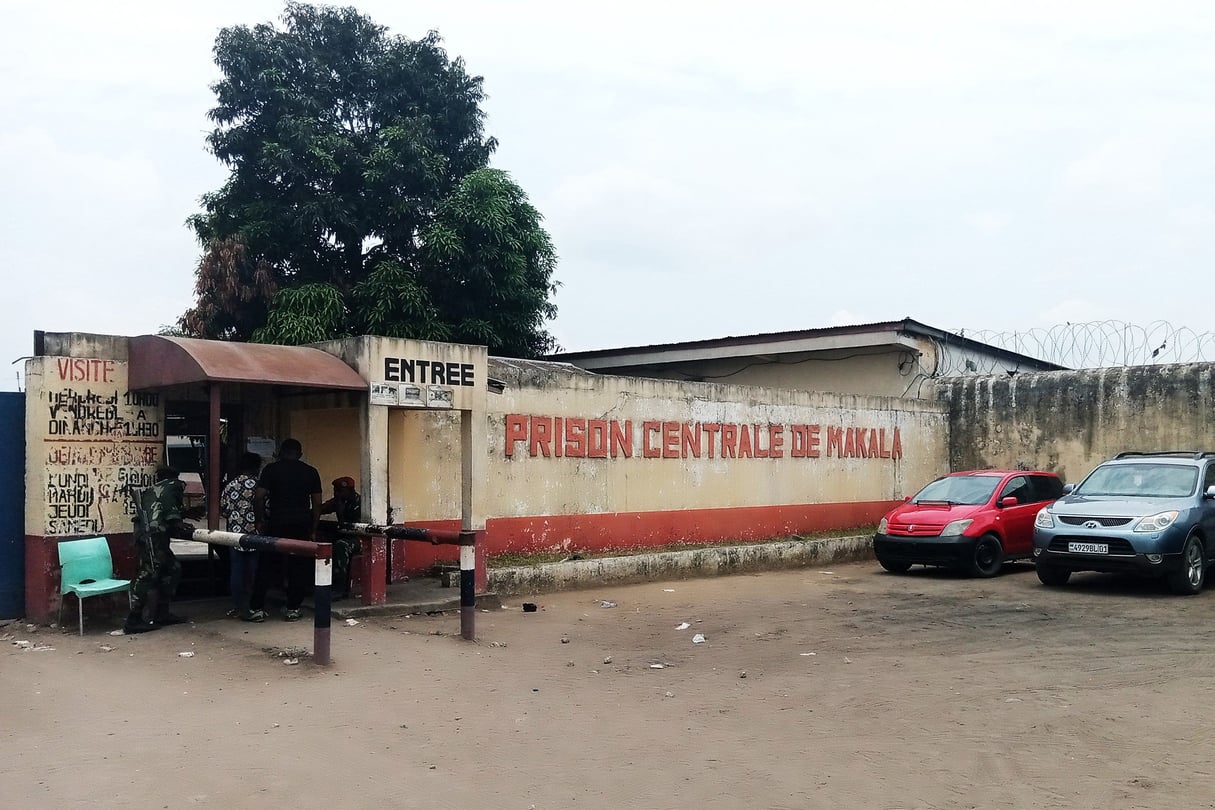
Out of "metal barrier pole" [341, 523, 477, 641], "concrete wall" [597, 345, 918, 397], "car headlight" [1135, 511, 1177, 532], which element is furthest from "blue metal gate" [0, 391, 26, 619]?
"concrete wall" [597, 345, 918, 397]

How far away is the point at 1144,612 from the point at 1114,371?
8.18m

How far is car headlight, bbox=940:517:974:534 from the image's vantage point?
45.1 ft

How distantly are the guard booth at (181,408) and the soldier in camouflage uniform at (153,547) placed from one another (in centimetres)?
37

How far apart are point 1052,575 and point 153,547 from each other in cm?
1009

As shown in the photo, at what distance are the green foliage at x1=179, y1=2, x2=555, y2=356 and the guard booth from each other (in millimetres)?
10016

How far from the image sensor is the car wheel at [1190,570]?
11.6 meters

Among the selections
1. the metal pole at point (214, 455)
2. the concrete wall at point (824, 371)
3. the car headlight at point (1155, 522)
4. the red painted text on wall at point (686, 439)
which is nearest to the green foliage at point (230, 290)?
the concrete wall at point (824, 371)

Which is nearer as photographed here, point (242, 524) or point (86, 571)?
point (86, 571)

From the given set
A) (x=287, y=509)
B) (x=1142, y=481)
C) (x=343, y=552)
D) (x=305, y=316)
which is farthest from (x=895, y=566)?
(x=305, y=316)

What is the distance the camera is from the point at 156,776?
5.41 metres

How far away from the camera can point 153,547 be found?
912 cm

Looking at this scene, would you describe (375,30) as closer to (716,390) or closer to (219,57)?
(219,57)

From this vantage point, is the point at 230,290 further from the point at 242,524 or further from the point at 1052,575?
the point at 1052,575

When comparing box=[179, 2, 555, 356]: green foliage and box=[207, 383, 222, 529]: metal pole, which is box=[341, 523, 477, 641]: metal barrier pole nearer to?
box=[207, 383, 222, 529]: metal pole
